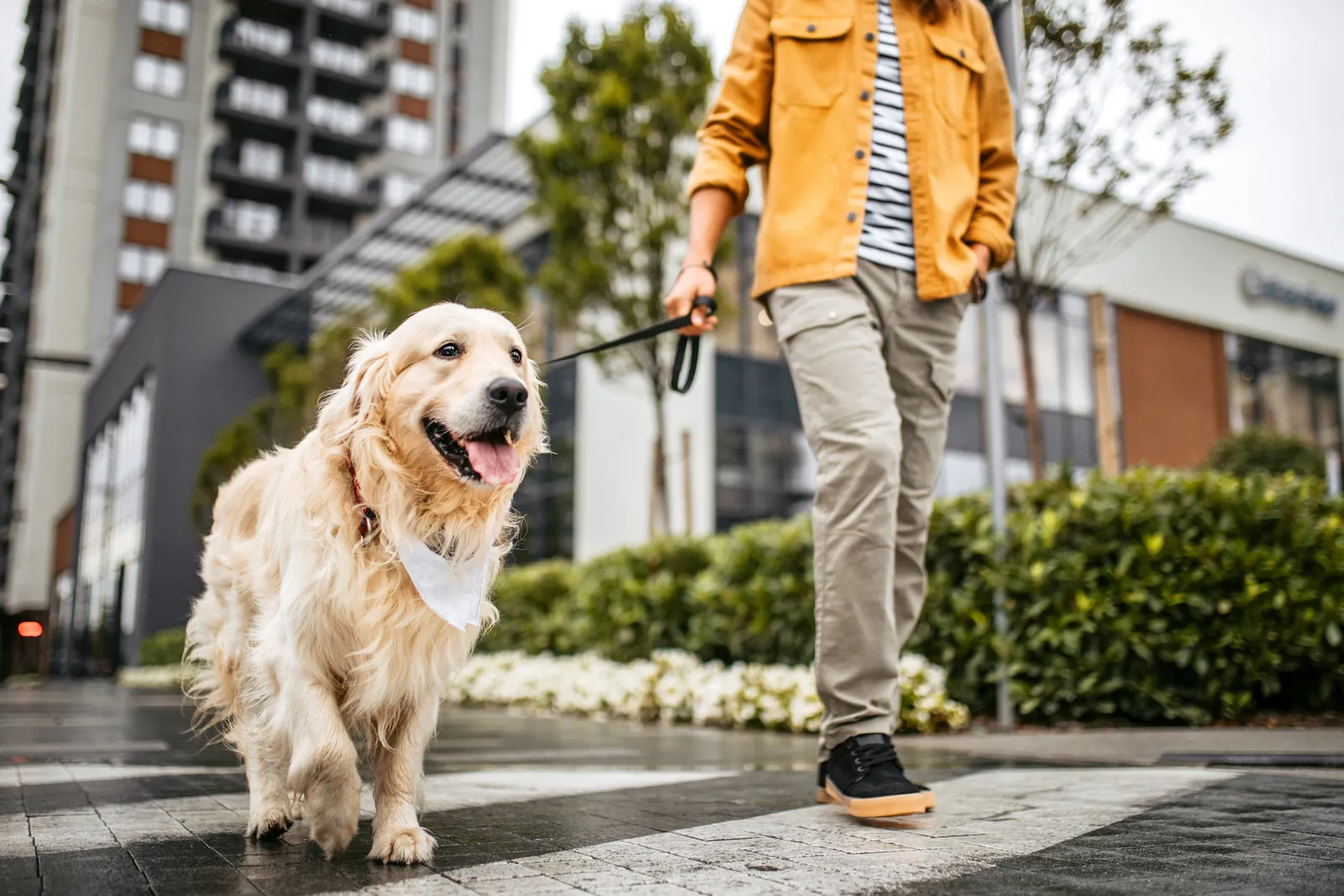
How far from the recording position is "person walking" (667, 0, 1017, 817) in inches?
122

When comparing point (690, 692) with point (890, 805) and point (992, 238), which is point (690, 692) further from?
point (890, 805)

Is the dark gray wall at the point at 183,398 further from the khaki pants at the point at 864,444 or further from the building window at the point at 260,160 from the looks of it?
the khaki pants at the point at 864,444

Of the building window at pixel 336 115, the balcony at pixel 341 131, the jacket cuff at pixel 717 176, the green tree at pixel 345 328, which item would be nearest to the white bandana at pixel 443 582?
the jacket cuff at pixel 717 176

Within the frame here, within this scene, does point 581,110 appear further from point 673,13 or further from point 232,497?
point 232,497

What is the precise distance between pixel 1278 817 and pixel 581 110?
437 inches

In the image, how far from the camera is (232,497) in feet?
11.7

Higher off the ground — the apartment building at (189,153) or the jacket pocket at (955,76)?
the apartment building at (189,153)

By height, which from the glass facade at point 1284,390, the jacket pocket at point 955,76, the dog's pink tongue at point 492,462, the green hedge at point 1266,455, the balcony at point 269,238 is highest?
the balcony at point 269,238

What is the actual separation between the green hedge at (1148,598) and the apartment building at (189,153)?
124 feet

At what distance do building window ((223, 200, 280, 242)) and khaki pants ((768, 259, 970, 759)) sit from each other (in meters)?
48.6

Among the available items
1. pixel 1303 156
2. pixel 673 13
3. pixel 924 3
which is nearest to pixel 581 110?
pixel 673 13

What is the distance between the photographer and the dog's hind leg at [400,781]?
2.42 meters

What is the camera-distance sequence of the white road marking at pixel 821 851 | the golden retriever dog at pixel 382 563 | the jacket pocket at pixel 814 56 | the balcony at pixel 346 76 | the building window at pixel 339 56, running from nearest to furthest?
the white road marking at pixel 821 851, the golden retriever dog at pixel 382 563, the jacket pocket at pixel 814 56, the balcony at pixel 346 76, the building window at pixel 339 56

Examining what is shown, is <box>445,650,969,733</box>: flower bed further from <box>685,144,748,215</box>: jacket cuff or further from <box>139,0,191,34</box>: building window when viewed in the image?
<box>139,0,191,34</box>: building window
